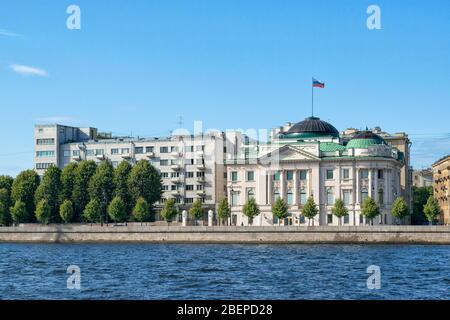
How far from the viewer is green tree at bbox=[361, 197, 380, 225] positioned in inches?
4227

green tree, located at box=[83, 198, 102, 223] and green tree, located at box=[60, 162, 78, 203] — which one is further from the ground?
green tree, located at box=[60, 162, 78, 203]

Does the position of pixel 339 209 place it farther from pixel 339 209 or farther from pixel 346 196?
pixel 346 196

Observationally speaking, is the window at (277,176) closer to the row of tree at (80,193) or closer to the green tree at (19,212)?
the row of tree at (80,193)

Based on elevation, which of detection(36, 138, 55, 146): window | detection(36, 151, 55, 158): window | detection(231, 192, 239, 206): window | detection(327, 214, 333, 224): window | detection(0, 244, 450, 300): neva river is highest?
detection(36, 138, 55, 146): window

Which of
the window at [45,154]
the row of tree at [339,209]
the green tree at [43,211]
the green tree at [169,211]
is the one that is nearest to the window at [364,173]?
the row of tree at [339,209]

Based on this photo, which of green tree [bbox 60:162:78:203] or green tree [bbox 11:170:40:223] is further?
green tree [bbox 11:170:40:223]

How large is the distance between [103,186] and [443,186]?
2447 inches

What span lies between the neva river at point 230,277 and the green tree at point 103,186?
5486 cm

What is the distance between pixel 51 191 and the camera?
12112 cm

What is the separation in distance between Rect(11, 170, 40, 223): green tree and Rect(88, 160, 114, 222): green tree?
A: 10496mm

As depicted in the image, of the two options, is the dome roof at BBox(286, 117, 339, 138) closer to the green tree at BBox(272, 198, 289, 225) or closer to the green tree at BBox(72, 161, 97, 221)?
the green tree at BBox(272, 198, 289, 225)

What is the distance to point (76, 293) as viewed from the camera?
3641 cm

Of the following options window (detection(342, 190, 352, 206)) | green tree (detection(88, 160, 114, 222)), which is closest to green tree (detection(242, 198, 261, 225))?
window (detection(342, 190, 352, 206))

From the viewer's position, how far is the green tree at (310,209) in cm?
11069
